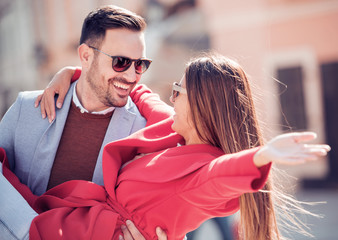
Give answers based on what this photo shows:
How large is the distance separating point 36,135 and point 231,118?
4.66ft

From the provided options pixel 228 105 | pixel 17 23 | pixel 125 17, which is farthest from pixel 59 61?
pixel 228 105

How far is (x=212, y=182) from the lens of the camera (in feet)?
6.28

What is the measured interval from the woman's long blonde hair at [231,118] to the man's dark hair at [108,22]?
879 millimetres

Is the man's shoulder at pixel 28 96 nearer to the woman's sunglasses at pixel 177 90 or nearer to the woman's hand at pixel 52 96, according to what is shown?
the woman's hand at pixel 52 96

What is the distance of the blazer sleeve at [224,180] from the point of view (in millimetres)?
1793

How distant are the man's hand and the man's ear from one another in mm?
1329

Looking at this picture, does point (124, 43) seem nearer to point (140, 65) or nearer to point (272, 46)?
point (140, 65)

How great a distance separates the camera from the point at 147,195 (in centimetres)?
229

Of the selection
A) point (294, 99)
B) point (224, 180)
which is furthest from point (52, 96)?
point (294, 99)

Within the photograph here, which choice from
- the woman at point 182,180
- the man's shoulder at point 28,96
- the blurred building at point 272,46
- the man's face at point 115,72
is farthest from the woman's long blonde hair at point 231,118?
the blurred building at point 272,46

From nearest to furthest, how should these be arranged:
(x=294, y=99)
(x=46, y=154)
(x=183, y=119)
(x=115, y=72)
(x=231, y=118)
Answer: (x=231, y=118) < (x=183, y=119) < (x=46, y=154) < (x=115, y=72) < (x=294, y=99)

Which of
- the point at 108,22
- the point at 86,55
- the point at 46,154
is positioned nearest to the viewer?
the point at 46,154

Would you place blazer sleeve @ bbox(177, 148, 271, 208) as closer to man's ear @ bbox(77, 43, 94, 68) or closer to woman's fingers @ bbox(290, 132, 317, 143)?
woman's fingers @ bbox(290, 132, 317, 143)

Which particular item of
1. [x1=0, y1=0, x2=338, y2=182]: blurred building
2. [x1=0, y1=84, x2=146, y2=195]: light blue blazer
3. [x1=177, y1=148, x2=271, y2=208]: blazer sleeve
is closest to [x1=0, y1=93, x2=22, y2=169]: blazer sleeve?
[x1=0, y1=84, x2=146, y2=195]: light blue blazer
